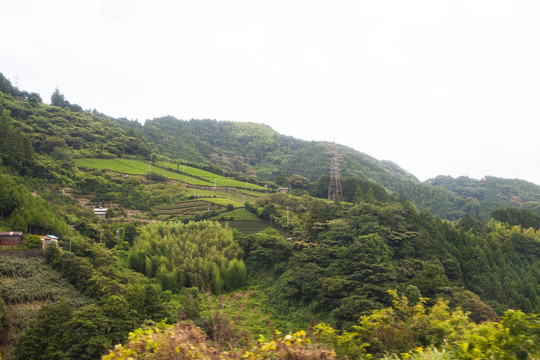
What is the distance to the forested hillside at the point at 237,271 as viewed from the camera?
328cm

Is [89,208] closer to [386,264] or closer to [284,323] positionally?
[284,323]

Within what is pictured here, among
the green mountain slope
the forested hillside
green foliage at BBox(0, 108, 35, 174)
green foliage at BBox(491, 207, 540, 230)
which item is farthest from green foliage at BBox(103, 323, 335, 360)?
the green mountain slope

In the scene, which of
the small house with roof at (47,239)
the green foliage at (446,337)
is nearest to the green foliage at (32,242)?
the small house with roof at (47,239)

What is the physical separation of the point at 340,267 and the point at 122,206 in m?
21.3

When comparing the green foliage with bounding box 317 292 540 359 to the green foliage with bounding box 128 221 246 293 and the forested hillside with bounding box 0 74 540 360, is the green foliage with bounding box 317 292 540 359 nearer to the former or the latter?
the forested hillside with bounding box 0 74 540 360

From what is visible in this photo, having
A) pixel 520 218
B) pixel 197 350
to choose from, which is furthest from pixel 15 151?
pixel 520 218

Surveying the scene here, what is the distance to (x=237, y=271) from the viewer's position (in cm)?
1989

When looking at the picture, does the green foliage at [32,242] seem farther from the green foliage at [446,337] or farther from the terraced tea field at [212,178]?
the terraced tea field at [212,178]

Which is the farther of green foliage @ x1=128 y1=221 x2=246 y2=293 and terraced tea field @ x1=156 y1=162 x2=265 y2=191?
terraced tea field @ x1=156 y1=162 x2=265 y2=191

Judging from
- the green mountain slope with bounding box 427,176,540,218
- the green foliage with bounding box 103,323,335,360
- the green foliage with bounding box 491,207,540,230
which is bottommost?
the green foliage with bounding box 103,323,335,360

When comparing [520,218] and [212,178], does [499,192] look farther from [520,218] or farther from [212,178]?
[212,178]

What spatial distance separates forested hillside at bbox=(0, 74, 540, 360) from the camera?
3.28m

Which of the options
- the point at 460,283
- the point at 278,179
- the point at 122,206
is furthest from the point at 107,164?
the point at 460,283

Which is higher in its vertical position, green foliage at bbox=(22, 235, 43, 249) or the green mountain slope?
the green mountain slope
